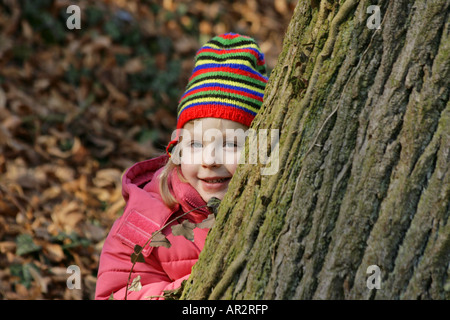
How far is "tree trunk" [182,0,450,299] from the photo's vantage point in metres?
1.66

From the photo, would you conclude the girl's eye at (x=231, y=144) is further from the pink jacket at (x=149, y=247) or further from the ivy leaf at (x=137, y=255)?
the ivy leaf at (x=137, y=255)

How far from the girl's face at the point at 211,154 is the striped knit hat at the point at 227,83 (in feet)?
0.16

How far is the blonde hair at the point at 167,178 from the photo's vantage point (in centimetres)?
281

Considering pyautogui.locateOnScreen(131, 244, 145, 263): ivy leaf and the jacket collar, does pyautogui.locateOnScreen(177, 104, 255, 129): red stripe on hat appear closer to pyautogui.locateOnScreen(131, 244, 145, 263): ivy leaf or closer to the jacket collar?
the jacket collar

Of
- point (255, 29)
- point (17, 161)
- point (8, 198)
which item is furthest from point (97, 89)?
point (255, 29)

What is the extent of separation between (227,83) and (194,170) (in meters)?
0.46

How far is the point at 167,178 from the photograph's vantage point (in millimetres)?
2928

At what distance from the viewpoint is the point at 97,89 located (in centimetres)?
615

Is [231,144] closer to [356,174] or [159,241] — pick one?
[159,241]
